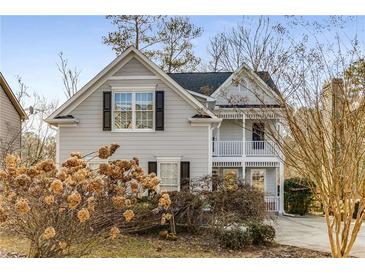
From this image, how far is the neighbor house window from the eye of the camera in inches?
254

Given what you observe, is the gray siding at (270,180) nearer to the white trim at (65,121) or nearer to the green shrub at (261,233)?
the green shrub at (261,233)

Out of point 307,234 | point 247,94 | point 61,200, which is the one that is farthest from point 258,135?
point 61,200

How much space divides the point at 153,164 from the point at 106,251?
1841 mm

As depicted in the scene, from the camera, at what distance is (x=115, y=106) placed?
714 cm

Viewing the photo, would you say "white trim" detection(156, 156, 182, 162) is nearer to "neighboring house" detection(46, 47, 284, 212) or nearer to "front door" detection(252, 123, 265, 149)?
"neighboring house" detection(46, 47, 284, 212)

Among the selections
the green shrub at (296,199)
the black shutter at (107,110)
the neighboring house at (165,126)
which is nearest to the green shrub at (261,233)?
the neighboring house at (165,126)

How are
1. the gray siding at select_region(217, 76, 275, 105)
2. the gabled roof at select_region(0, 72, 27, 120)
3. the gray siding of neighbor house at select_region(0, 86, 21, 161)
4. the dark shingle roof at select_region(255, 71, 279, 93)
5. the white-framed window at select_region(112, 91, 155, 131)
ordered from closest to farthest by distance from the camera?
the dark shingle roof at select_region(255, 71, 279, 93), the gray siding at select_region(217, 76, 275, 105), the gabled roof at select_region(0, 72, 27, 120), the gray siding of neighbor house at select_region(0, 86, 21, 161), the white-framed window at select_region(112, 91, 155, 131)

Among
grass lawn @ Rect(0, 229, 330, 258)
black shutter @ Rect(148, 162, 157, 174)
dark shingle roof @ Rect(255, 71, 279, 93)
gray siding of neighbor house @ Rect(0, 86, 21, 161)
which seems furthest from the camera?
black shutter @ Rect(148, 162, 157, 174)

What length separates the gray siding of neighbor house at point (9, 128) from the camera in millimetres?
6152

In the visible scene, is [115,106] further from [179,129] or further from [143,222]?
[143,222]

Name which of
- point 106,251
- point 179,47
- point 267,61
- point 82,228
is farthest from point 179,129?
point 82,228

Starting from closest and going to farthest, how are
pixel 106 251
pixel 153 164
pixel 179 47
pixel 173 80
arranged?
pixel 106 251, pixel 179 47, pixel 153 164, pixel 173 80

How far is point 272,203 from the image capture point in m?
6.45

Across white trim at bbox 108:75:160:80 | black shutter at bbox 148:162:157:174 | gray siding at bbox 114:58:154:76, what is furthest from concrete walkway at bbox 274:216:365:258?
gray siding at bbox 114:58:154:76
